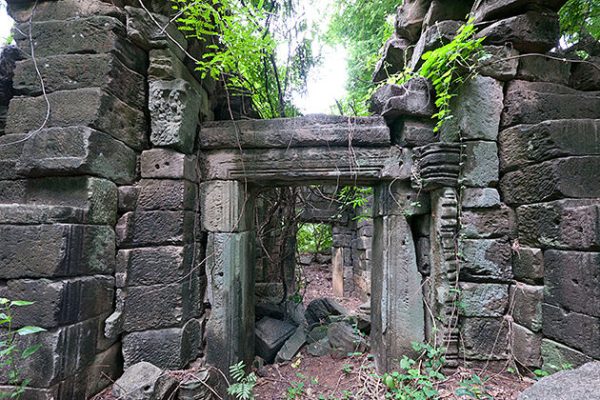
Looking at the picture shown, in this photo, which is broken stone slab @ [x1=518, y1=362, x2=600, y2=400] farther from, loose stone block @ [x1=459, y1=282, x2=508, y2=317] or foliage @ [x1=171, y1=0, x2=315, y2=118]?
foliage @ [x1=171, y1=0, x2=315, y2=118]

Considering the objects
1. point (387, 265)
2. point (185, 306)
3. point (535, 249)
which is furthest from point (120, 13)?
point (535, 249)

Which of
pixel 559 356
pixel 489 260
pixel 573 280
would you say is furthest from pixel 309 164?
pixel 559 356

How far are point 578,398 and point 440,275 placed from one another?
1.09 m

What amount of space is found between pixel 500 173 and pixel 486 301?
3.58ft

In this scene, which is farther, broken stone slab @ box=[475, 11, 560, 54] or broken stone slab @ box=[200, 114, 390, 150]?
broken stone slab @ box=[200, 114, 390, 150]

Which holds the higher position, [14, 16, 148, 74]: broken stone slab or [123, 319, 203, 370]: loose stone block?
[14, 16, 148, 74]: broken stone slab

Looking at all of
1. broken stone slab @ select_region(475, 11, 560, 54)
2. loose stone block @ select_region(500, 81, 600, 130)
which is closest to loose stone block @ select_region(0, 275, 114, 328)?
loose stone block @ select_region(500, 81, 600, 130)

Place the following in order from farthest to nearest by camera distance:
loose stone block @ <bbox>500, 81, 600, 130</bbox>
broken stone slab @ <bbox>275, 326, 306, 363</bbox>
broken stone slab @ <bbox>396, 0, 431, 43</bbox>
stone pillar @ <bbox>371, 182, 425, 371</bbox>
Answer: broken stone slab @ <bbox>275, 326, 306, 363</bbox> → broken stone slab @ <bbox>396, 0, 431, 43</bbox> → stone pillar @ <bbox>371, 182, 425, 371</bbox> → loose stone block @ <bbox>500, 81, 600, 130</bbox>

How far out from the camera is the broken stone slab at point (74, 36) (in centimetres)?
209

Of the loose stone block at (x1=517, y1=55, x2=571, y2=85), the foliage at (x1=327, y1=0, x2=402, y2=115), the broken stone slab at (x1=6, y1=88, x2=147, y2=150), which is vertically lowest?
the broken stone slab at (x1=6, y1=88, x2=147, y2=150)

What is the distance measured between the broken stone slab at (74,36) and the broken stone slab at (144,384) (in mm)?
2459

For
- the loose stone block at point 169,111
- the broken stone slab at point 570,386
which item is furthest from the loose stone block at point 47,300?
the broken stone slab at point 570,386

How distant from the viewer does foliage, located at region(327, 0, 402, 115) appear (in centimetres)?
468

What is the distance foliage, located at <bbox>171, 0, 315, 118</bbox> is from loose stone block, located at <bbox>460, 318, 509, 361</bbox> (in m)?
2.98
